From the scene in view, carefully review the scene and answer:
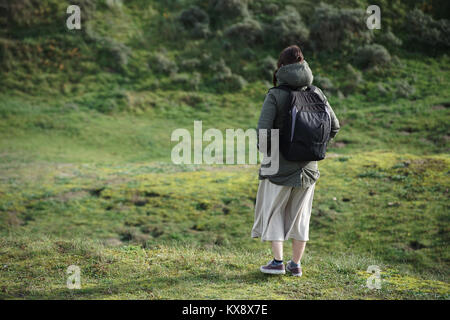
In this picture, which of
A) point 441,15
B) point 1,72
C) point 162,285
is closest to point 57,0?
point 1,72

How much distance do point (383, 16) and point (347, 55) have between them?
7.08 metres

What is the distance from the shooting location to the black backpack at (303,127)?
5570mm

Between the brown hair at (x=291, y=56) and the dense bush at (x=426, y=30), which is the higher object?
the dense bush at (x=426, y=30)

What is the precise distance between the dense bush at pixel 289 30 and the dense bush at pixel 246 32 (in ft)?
4.77

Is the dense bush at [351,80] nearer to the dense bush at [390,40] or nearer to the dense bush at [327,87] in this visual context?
the dense bush at [327,87]

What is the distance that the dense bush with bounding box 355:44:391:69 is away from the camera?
3397 cm

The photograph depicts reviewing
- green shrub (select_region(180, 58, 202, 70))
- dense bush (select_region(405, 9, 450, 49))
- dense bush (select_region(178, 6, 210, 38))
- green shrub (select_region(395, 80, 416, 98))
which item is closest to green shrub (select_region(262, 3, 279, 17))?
dense bush (select_region(178, 6, 210, 38))

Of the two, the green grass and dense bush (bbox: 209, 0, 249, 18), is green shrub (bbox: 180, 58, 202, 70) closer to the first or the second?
dense bush (bbox: 209, 0, 249, 18)

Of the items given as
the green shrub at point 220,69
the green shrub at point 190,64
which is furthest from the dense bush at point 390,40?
the green shrub at point 190,64

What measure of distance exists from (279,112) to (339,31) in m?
34.0

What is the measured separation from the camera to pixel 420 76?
106 feet

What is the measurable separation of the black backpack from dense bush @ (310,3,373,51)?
32.7m

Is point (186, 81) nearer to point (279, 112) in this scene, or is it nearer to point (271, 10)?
point (271, 10)

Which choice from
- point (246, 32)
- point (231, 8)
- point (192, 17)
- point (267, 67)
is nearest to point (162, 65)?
point (192, 17)
